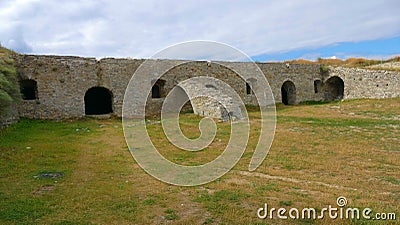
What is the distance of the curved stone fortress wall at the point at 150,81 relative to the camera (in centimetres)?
1585

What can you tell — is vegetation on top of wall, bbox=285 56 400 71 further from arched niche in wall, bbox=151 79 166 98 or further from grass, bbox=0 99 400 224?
→ grass, bbox=0 99 400 224

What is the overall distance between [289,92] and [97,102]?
14.1 m

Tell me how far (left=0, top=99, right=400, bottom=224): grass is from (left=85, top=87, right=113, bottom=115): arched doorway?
Answer: 7819mm

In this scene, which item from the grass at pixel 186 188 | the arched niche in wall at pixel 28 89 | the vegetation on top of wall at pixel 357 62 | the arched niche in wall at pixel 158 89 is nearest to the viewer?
the grass at pixel 186 188

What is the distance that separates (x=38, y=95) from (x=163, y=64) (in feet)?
22.0

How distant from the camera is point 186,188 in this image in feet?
21.1

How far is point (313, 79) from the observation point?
25359mm

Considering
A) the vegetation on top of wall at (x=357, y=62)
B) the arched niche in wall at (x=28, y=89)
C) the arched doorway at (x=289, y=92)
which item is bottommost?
the arched doorway at (x=289, y=92)

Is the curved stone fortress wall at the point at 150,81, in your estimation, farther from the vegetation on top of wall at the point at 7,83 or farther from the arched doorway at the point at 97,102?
the vegetation on top of wall at the point at 7,83

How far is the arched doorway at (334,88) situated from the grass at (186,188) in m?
14.6

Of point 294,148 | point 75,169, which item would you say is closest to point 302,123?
point 294,148

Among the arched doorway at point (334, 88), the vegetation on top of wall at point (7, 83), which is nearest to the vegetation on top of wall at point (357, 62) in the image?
the arched doorway at point (334, 88)

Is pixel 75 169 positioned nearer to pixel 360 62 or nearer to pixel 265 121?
pixel 265 121

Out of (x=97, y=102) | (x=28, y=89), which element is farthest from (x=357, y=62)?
(x=28, y=89)
